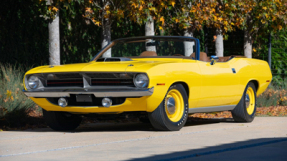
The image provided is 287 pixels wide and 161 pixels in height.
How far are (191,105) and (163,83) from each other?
1.05 m

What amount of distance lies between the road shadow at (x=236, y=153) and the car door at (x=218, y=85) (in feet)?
6.84

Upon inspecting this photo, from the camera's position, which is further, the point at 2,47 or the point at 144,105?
the point at 2,47

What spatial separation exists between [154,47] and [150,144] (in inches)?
125

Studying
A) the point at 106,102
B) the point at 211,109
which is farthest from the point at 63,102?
the point at 211,109

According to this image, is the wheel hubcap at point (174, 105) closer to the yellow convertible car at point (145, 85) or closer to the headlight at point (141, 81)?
the yellow convertible car at point (145, 85)

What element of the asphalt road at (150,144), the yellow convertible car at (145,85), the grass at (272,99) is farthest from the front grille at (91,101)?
the grass at (272,99)

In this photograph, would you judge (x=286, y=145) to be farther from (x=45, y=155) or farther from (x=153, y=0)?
(x=153, y=0)

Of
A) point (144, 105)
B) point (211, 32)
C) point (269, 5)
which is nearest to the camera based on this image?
point (144, 105)

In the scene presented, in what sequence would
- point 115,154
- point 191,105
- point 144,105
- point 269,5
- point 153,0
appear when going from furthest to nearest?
point 269,5
point 153,0
point 191,105
point 144,105
point 115,154

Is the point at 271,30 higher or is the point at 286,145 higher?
the point at 271,30

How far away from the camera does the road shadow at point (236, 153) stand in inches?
227

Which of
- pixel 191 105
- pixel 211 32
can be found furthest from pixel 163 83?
pixel 211 32

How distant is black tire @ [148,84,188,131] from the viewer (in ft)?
26.3

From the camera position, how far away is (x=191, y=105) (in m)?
8.77
